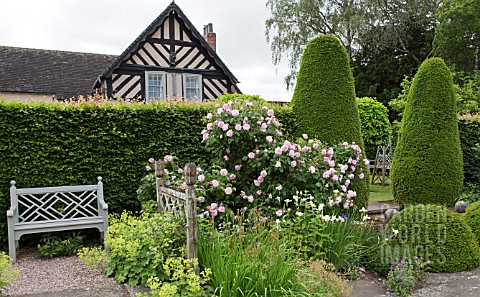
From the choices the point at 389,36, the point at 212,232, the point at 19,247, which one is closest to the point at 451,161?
the point at 212,232

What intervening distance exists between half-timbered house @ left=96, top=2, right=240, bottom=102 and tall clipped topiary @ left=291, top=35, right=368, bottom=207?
8.48 metres

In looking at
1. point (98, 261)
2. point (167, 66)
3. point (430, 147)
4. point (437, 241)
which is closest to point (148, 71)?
point (167, 66)

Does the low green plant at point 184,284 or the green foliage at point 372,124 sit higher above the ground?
the green foliage at point 372,124

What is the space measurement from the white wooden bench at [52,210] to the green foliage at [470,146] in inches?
307

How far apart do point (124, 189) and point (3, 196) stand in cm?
156

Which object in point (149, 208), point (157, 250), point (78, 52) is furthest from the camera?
point (78, 52)

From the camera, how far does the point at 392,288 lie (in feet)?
12.7

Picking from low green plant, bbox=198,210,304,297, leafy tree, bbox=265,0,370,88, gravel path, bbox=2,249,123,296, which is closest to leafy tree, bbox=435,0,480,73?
leafy tree, bbox=265,0,370,88

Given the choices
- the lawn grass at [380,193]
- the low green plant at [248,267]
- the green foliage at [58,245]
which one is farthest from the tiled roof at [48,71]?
the low green plant at [248,267]

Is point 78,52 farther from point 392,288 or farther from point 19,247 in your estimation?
point 392,288

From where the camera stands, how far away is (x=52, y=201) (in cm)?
558

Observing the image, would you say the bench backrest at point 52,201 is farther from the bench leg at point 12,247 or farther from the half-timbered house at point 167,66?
the half-timbered house at point 167,66

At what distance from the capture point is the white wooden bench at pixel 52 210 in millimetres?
4887

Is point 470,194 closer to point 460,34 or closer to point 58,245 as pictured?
point 58,245
